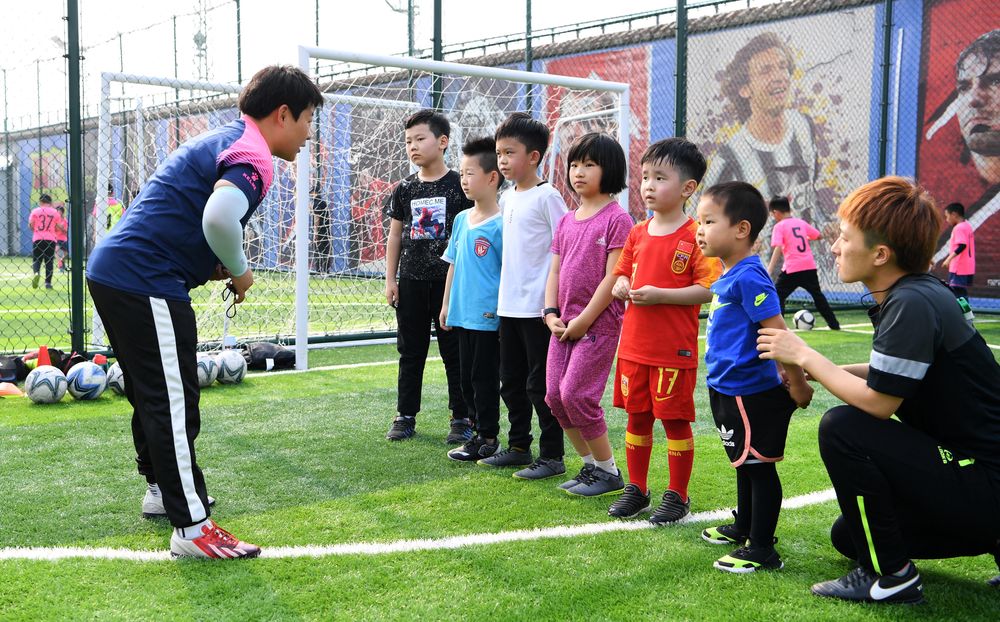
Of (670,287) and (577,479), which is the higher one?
(670,287)

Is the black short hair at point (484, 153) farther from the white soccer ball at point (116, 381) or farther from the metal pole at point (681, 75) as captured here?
the metal pole at point (681, 75)

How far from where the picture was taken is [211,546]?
293 centimetres

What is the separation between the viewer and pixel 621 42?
16.4 meters

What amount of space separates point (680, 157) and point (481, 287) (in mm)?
1390

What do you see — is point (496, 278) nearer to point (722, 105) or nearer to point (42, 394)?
point (42, 394)

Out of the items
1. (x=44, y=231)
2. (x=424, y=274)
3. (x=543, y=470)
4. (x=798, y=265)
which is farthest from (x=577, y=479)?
(x=44, y=231)

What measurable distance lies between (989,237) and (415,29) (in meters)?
9.15

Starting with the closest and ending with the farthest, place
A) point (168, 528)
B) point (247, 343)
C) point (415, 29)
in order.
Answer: point (168, 528)
point (247, 343)
point (415, 29)

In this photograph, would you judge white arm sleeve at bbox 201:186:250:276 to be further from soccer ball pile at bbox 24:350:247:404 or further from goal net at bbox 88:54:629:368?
goal net at bbox 88:54:629:368

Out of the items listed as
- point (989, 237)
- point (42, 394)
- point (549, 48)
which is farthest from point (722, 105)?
point (42, 394)

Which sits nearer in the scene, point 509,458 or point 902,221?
point 902,221

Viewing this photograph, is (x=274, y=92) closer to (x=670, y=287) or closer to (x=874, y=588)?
(x=670, y=287)

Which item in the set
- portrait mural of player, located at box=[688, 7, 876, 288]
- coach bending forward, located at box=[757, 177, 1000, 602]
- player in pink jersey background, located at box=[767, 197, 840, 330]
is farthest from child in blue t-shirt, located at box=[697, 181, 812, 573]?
portrait mural of player, located at box=[688, 7, 876, 288]

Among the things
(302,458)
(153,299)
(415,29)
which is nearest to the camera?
(153,299)
